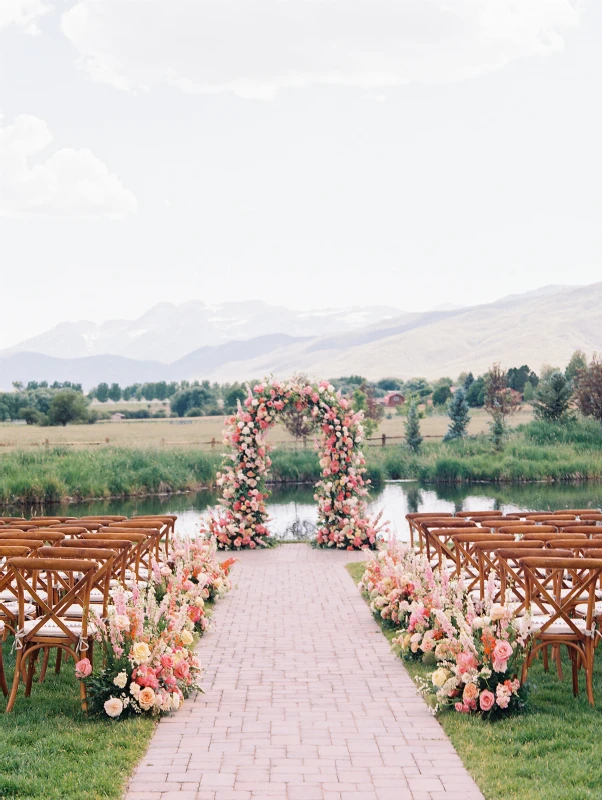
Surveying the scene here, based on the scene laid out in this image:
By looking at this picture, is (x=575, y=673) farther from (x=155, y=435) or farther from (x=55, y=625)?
(x=155, y=435)

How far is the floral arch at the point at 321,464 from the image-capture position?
599 inches

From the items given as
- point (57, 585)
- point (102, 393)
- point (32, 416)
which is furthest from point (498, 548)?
point (102, 393)

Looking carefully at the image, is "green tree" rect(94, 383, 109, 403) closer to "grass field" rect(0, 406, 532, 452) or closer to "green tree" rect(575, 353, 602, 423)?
"grass field" rect(0, 406, 532, 452)

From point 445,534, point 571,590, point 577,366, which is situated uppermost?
point 577,366

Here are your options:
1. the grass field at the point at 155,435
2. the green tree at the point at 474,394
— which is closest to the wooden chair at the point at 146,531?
the grass field at the point at 155,435

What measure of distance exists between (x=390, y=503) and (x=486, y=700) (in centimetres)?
2019

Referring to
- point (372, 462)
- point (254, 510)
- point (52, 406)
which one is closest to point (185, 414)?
point (52, 406)

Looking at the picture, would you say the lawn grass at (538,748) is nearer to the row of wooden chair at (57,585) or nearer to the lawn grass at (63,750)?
the lawn grass at (63,750)

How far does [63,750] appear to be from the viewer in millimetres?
5457

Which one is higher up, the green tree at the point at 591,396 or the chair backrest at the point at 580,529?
the green tree at the point at 591,396

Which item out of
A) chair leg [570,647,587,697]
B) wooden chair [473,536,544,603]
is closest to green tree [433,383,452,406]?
wooden chair [473,536,544,603]

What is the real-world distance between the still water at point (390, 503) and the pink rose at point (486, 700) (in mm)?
14357

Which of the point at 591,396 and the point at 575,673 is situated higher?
the point at 591,396

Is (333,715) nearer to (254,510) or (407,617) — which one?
(407,617)
